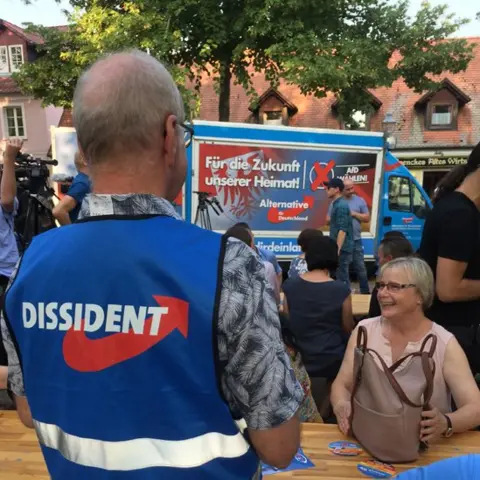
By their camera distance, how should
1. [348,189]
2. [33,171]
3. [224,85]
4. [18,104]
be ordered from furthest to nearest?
[18,104] < [224,85] < [348,189] < [33,171]

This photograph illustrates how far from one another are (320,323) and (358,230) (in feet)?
15.4

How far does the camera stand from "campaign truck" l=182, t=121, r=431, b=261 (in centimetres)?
806

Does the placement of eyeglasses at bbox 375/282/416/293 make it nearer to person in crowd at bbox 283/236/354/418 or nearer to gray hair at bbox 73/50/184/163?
person in crowd at bbox 283/236/354/418

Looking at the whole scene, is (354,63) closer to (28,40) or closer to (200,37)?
(200,37)

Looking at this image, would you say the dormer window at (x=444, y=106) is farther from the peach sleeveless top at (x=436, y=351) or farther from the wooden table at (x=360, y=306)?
the peach sleeveless top at (x=436, y=351)

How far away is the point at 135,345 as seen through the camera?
0.76m

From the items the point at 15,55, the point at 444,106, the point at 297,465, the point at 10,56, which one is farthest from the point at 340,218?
the point at 10,56

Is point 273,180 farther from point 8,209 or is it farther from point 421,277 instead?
point 421,277

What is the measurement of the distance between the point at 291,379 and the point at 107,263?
1.14ft

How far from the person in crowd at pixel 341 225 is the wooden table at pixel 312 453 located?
4.72 m

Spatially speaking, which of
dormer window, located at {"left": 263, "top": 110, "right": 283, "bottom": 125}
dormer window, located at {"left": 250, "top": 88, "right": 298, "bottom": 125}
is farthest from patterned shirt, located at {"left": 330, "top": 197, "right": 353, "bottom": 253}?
dormer window, located at {"left": 263, "top": 110, "right": 283, "bottom": 125}

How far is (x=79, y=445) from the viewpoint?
2.66ft

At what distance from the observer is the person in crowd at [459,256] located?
6.91ft

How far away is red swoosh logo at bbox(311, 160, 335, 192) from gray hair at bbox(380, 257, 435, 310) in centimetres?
638
